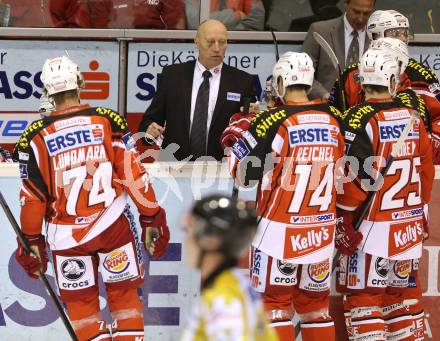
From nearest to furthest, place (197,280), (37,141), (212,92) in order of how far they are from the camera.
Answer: (37,141) < (197,280) < (212,92)

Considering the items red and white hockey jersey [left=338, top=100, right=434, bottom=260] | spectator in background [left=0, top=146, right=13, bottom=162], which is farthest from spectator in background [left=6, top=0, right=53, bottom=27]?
red and white hockey jersey [left=338, top=100, right=434, bottom=260]

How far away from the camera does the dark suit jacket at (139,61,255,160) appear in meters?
8.12

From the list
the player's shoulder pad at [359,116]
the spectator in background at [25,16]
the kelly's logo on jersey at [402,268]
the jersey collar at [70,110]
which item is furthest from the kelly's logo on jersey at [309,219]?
the spectator in background at [25,16]

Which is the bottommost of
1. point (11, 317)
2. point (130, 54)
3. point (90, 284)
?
point (11, 317)

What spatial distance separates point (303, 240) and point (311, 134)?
0.58 metres

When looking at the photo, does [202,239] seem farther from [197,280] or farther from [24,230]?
[197,280]

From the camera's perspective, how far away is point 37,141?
21.3 feet

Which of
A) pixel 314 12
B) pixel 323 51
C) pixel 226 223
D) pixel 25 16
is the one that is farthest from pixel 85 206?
pixel 314 12

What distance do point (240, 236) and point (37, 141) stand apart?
2.51 meters

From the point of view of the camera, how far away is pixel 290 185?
673 centimetres

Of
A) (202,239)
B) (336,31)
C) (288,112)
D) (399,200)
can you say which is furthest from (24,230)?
(336,31)

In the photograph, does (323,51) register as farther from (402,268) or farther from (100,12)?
(402,268)

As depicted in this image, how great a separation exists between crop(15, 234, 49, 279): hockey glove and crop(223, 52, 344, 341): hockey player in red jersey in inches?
43.3

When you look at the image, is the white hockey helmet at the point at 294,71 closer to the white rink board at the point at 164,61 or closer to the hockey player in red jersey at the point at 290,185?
the hockey player in red jersey at the point at 290,185
